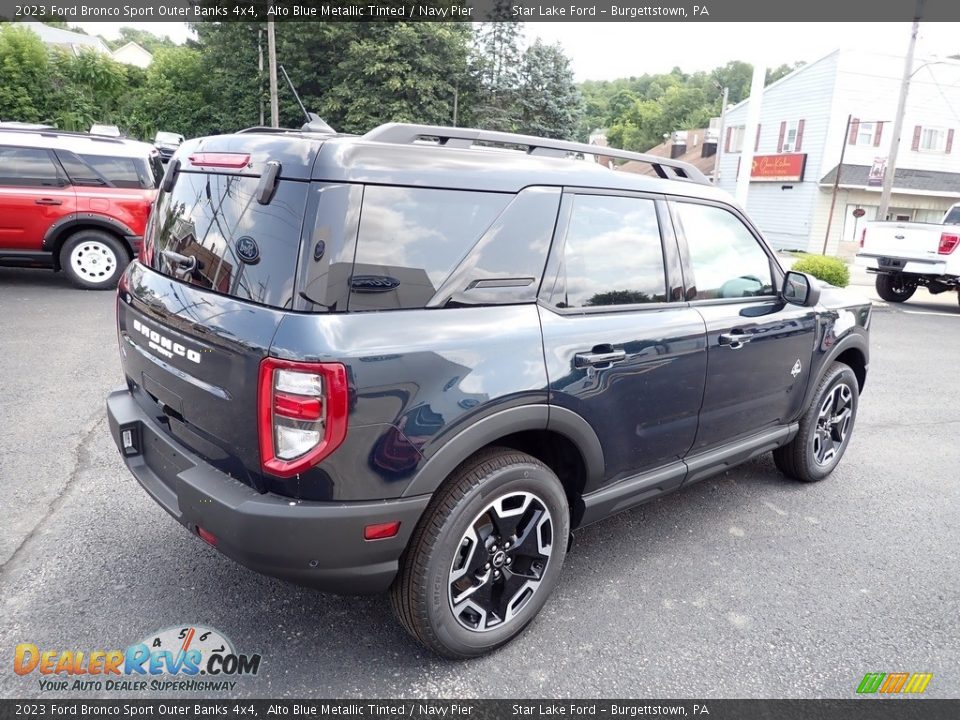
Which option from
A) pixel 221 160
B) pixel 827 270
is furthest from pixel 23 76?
pixel 221 160

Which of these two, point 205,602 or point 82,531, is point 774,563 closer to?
point 205,602

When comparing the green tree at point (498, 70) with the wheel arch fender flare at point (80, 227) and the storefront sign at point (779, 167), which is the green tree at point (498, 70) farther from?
the wheel arch fender flare at point (80, 227)

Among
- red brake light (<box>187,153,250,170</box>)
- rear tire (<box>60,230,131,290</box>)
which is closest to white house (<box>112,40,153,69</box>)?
rear tire (<box>60,230,131,290</box>)

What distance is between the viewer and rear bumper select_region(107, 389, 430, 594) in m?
2.14

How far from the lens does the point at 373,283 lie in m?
2.21

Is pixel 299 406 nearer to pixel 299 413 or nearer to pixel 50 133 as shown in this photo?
pixel 299 413

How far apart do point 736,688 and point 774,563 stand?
1.04 metres

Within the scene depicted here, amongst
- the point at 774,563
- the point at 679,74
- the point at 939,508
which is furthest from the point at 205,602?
the point at 679,74

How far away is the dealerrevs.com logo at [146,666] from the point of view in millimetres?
2412

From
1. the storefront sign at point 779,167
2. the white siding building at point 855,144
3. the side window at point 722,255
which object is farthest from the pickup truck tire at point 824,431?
the storefront sign at point 779,167

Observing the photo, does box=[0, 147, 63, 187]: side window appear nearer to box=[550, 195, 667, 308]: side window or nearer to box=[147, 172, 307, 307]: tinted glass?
box=[147, 172, 307, 307]: tinted glass

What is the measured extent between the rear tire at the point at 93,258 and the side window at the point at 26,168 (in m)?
0.76

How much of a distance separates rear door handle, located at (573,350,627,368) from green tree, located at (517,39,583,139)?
104 feet

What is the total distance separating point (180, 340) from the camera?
246 centimetres
